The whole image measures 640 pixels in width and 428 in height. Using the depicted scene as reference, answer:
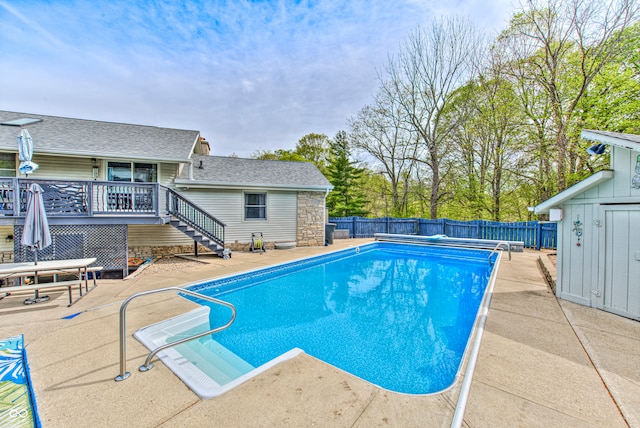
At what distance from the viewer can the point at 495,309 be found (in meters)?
4.99

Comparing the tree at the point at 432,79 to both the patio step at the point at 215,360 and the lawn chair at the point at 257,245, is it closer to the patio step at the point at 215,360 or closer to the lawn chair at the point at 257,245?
the lawn chair at the point at 257,245

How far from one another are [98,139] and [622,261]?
15177mm

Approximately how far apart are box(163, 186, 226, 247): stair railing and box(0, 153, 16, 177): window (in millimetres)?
5202

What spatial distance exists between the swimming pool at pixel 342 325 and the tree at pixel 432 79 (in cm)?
1188

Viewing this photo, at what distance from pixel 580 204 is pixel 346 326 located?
5.13m

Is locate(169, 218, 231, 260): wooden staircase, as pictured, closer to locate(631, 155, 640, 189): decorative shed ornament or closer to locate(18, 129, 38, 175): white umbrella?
locate(18, 129, 38, 175): white umbrella

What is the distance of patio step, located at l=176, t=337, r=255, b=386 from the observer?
363cm

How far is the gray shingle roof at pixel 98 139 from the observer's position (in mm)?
9055

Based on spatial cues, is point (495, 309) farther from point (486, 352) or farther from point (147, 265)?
point (147, 265)

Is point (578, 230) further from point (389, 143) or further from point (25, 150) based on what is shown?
point (389, 143)

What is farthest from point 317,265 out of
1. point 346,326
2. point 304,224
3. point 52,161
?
point 52,161

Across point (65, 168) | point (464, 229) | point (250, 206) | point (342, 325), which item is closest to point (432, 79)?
point (464, 229)

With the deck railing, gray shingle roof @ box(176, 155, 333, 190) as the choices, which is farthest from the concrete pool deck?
gray shingle roof @ box(176, 155, 333, 190)

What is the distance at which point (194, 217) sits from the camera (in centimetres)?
1031
